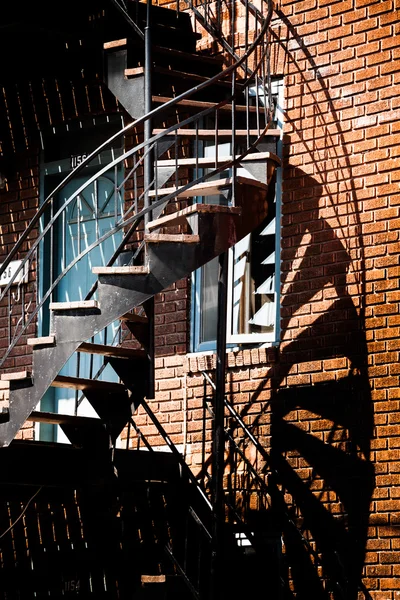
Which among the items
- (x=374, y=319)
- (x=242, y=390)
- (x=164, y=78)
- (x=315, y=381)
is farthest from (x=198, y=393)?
(x=164, y=78)

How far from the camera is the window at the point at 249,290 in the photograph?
962 cm

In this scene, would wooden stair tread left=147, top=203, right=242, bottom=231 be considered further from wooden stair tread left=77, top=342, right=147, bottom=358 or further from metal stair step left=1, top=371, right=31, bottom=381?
metal stair step left=1, top=371, right=31, bottom=381

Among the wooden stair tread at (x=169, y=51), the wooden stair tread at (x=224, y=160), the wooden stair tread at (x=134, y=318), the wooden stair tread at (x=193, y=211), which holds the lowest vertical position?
the wooden stair tread at (x=134, y=318)

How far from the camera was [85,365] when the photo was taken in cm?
1074

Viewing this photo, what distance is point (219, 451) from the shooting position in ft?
28.0

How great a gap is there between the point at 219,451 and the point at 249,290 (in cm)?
176

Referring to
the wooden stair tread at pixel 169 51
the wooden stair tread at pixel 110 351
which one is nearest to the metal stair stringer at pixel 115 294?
the wooden stair tread at pixel 110 351

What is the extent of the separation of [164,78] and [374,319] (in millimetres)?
2520

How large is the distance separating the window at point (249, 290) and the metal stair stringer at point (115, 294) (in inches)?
65.6

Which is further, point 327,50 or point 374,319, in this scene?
point 327,50

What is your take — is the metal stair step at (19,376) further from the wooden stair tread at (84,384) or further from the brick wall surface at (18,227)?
the brick wall surface at (18,227)

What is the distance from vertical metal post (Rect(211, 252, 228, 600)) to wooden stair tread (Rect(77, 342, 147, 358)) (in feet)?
1.96

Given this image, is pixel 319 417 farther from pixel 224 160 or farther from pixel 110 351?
pixel 224 160

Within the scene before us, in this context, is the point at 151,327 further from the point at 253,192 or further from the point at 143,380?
the point at 253,192
